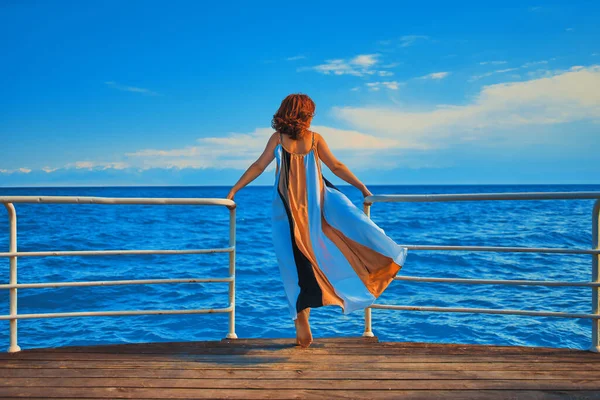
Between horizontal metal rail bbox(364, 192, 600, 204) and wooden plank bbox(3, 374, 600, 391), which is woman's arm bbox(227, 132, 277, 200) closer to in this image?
horizontal metal rail bbox(364, 192, 600, 204)

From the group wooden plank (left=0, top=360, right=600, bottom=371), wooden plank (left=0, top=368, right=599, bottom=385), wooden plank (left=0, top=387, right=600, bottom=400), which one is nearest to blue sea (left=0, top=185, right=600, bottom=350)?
wooden plank (left=0, top=360, right=600, bottom=371)

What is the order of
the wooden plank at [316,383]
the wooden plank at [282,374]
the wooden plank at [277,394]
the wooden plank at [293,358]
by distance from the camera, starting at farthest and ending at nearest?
the wooden plank at [293,358], the wooden plank at [282,374], the wooden plank at [316,383], the wooden plank at [277,394]

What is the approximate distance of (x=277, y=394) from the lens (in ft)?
8.04

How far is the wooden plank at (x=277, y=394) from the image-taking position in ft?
7.98

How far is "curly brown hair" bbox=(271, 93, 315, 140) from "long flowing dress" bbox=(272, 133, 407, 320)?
0.43 ft

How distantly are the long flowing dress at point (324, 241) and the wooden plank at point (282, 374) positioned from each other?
0.52m

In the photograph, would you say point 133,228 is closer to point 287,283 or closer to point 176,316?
point 176,316

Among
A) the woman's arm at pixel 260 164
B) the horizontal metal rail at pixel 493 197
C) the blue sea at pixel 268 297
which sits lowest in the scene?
the blue sea at pixel 268 297

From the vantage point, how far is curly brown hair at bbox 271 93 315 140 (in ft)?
10.3

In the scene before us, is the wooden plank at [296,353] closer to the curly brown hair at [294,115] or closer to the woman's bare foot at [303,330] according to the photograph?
the woman's bare foot at [303,330]

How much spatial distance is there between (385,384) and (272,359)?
2.44ft

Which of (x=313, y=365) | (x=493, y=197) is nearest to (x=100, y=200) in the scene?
(x=313, y=365)

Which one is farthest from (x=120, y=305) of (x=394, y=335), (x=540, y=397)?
(x=540, y=397)

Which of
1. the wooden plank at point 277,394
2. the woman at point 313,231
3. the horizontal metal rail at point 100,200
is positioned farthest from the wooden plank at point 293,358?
the horizontal metal rail at point 100,200
